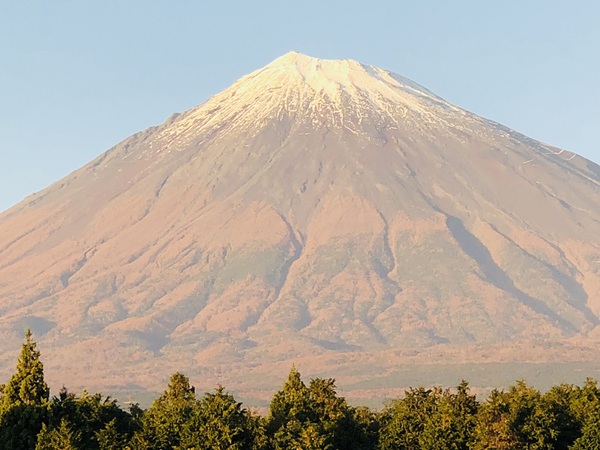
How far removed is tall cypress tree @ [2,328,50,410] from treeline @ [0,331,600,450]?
0.06 metres

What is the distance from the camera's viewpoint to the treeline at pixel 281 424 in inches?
3248

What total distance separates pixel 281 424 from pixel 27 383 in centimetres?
1632

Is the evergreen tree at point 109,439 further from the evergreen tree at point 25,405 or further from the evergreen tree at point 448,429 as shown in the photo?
the evergreen tree at point 448,429

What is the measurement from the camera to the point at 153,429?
86.6m

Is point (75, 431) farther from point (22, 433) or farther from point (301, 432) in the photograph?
point (301, 432)

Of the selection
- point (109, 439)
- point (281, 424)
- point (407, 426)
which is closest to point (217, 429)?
point (109, 439)

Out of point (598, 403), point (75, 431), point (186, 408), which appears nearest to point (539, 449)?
point (598, 403)

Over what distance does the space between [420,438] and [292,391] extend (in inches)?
454

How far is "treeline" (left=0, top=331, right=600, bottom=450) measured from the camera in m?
82.5

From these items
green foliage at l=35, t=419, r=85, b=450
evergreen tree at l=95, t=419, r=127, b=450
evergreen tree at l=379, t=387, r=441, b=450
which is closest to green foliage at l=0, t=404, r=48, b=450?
green foliage at l=35, t=419, r=85, b=450

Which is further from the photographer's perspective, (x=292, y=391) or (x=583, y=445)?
(x=292, y=391)

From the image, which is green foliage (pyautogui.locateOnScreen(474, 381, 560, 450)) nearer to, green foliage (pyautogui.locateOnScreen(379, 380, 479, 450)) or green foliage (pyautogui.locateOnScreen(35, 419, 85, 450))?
green foliage (pyautogui.locateOnScreen(379, 380, 479, 450))

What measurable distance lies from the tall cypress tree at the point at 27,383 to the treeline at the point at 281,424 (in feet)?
0.20

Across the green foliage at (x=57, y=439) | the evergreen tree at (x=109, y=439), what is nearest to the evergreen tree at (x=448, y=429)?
the evergreen tree at (x=109, y=439)
